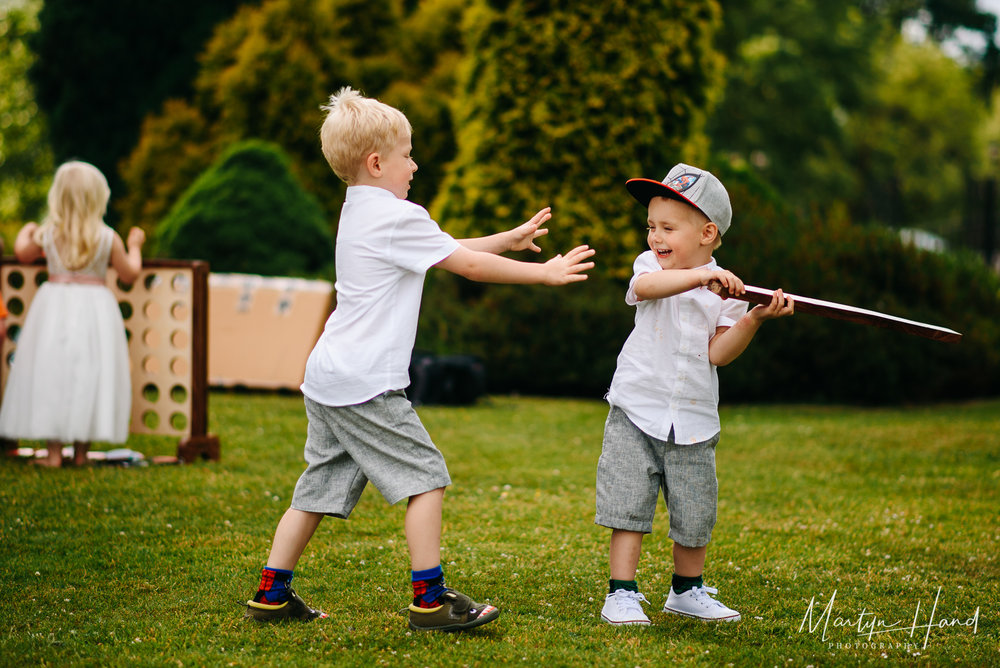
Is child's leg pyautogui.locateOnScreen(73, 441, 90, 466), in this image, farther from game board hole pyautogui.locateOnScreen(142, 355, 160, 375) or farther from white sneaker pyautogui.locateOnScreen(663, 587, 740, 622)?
white sneaker pyautogui.locateOnScreen(663, 587, 740, 622)

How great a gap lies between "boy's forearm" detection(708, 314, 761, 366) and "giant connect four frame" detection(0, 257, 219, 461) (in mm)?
3841

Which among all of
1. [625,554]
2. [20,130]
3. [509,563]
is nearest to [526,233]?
[625,554]

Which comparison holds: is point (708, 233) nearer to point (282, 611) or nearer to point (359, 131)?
point (359, 131)

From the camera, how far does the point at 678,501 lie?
140 inches

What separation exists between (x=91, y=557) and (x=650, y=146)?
760cm

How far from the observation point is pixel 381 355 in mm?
3305

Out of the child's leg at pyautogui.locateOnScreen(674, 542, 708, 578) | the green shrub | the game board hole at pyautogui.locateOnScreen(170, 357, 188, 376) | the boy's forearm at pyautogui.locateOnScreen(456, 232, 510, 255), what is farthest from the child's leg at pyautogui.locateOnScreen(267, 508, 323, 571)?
the green shrub

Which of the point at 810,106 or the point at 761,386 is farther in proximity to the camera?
the point at 810,106

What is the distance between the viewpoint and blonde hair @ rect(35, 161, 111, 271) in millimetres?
6008

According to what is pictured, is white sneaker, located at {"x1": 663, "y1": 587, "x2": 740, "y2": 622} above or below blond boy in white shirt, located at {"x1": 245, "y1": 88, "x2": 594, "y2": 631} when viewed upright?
below

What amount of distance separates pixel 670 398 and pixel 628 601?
2.40 feet

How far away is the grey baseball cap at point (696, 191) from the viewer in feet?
11.6

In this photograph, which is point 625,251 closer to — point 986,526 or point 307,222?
point 307,222

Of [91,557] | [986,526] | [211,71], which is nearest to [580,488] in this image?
[986,526]
